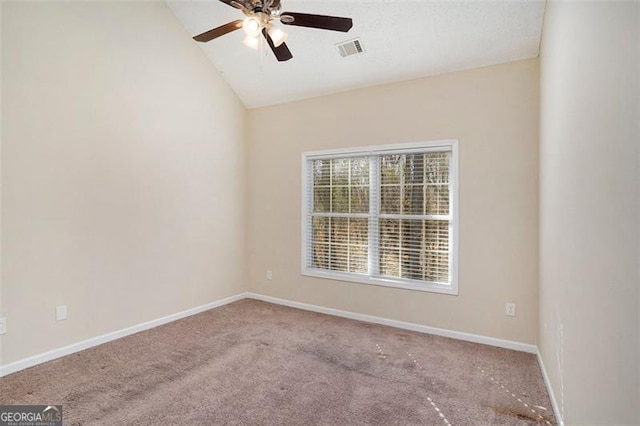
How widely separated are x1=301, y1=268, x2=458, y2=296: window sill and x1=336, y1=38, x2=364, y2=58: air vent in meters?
2.47

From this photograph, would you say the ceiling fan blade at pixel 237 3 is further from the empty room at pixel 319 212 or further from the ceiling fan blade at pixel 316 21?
the ceiling fan blade at pixel 316 21

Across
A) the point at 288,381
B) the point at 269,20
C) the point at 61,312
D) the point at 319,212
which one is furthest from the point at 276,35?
the point at 61,312

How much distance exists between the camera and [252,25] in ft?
7.30

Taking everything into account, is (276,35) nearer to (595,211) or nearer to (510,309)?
(595,211)

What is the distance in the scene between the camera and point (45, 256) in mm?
2783

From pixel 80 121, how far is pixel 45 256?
120 cm

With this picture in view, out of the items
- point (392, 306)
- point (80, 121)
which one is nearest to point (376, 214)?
point (392, 306)

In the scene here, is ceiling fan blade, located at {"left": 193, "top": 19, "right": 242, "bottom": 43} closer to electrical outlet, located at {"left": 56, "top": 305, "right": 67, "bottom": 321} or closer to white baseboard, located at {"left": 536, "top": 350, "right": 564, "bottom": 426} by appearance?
electrical outlet, located at {"left": 56, "top": 305, "right": 67, "bottom": 321}

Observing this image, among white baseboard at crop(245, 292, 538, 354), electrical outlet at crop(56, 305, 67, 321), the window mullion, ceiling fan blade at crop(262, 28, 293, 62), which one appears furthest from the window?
electrical outlet at crop(56, 305, 67, 321)

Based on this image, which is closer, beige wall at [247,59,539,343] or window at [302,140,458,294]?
beige wall at [247,59,539,343]

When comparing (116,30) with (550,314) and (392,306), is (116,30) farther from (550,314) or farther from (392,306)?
(550,314)

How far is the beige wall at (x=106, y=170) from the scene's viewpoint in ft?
8.64

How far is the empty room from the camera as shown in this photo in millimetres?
1704

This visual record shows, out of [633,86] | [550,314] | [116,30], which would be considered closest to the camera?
[633,86]
